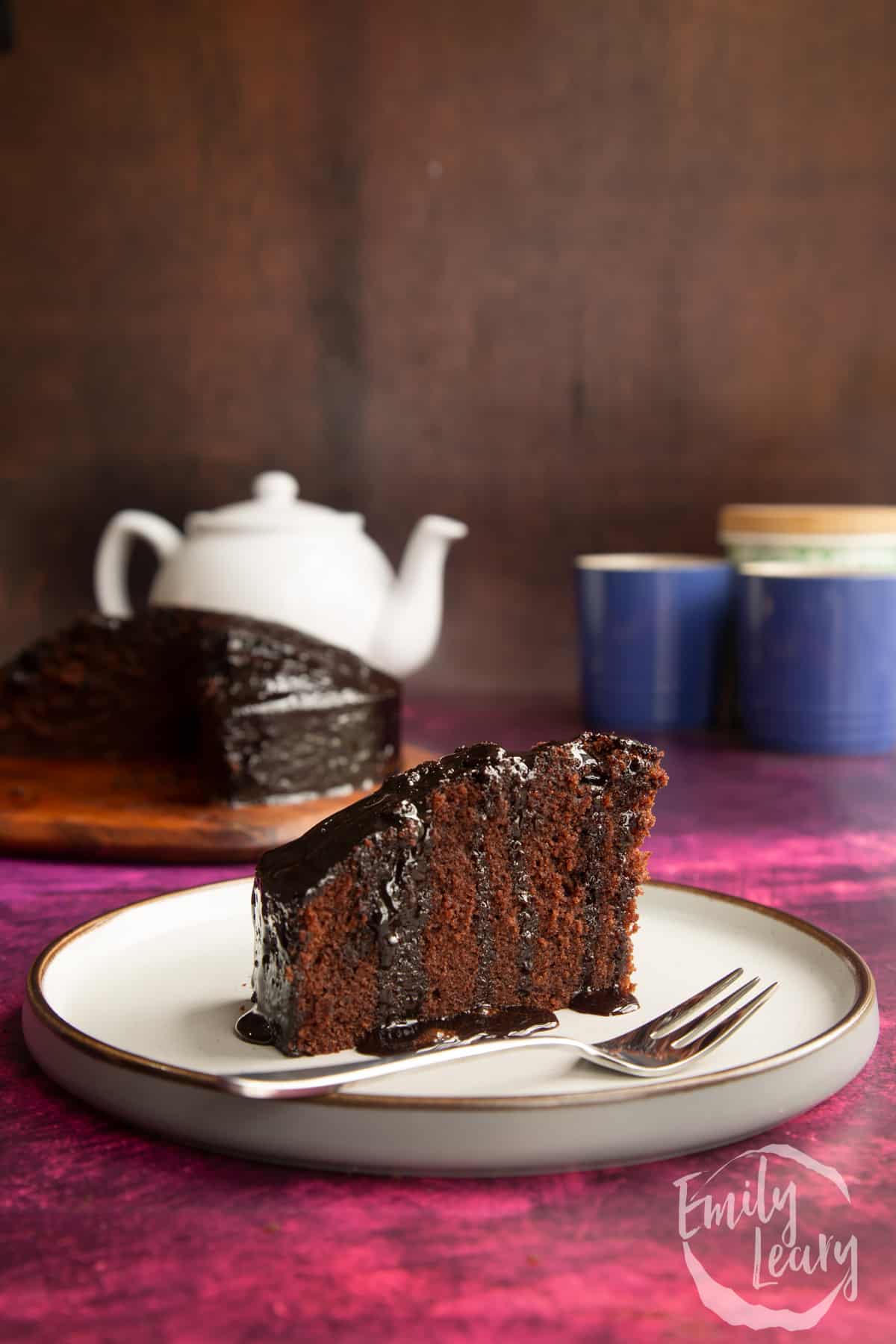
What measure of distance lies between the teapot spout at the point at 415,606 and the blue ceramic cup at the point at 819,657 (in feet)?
1.23

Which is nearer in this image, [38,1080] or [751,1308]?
[751,1308]

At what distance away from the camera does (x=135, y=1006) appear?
2.26 ft

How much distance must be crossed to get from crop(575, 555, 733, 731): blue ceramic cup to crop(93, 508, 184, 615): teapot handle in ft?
1.77

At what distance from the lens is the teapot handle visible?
1.69 metres

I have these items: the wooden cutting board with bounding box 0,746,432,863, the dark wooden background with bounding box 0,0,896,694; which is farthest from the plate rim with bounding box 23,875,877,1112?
the dark wooden background with bounding box 0,0,896,694

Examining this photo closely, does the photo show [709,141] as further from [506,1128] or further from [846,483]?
[506,1128]

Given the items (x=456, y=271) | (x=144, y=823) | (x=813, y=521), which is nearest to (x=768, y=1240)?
(x=144, y=823)

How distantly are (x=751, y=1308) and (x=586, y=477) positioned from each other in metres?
1.55

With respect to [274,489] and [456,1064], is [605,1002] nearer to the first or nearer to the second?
[456,1064]

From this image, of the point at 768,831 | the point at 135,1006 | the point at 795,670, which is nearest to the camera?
the point at 135,1006

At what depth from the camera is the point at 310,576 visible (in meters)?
1.58

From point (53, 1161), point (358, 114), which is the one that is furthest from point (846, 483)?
point (53, 1161)

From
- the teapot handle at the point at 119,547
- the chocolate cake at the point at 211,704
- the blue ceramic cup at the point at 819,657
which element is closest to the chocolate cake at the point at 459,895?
the chocolate cake at the point at 211,704

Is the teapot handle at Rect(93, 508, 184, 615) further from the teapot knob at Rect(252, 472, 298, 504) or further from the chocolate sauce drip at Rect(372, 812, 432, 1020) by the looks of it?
the chocolate sauce drip at Rect(372, 812, 432, 1020)
